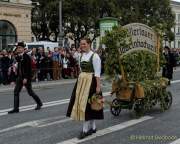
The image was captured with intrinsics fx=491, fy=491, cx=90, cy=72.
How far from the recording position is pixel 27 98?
49.5ft

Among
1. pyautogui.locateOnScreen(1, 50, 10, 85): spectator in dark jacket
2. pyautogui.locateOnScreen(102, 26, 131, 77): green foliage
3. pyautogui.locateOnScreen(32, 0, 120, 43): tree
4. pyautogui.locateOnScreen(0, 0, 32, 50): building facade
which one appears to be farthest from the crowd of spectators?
pyautogui.locateOnScreen(32, 0, 120, 43): tree

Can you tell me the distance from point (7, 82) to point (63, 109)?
9133mm

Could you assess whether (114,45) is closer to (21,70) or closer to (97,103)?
(97,103)

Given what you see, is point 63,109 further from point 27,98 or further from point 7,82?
point 7,82

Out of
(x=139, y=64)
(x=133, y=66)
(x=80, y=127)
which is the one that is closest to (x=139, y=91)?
(x=133, y=66)

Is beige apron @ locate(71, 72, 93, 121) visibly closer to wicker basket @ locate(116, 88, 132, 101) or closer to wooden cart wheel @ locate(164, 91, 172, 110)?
wicker basket @ locate(116, 88, 132, 101)

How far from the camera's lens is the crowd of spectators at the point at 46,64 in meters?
20.6

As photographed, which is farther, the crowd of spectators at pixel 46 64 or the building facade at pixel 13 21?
the building facade at pixel 13 21

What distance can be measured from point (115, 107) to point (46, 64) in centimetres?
1241

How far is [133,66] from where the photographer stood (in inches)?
416

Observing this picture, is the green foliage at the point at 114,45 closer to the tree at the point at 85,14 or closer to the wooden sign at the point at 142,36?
the wooden sign at the point at 142,36

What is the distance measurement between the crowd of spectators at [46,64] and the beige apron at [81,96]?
11.8 metres

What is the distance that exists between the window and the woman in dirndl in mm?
29594

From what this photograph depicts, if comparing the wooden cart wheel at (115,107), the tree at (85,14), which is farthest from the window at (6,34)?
the wooden cart wheel at (115,107)
